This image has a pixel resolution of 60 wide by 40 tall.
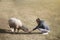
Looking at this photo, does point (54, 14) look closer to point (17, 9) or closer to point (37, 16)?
point (37, 16)

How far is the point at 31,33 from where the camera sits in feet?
3.58

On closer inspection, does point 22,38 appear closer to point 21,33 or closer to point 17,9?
point 21,33

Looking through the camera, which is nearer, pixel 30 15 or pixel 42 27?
pixel 42 27

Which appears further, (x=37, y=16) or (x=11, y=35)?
(x=37, y=16)

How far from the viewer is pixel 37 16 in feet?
3.93

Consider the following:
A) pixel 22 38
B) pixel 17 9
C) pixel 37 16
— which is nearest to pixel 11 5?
pixel 17 9

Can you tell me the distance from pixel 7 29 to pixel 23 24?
0.10 meters

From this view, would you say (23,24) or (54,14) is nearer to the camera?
(23,24)

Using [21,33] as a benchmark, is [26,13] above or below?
above

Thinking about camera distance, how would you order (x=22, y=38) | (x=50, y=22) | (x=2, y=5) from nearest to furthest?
(x=22, y=38), (x=50, y=22), (x=2, y=5)

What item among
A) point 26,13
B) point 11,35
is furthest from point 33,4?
point 11,35

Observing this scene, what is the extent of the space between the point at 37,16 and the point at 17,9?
0.15 metres

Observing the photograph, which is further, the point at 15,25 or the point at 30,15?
the point at 30,15

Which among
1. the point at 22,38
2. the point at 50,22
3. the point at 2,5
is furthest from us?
the point at 2,5
